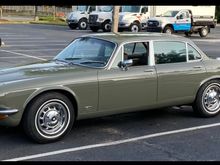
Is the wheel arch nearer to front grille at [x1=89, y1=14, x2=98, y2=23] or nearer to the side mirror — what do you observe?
the side mirror

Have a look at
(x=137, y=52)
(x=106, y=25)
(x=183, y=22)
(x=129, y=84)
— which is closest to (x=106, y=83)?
(x=129, y=84)

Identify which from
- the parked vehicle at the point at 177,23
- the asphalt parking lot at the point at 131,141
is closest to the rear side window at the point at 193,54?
the asphalt parking lot at the point at 131,141

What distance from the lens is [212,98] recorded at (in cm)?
760

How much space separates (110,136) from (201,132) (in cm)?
138

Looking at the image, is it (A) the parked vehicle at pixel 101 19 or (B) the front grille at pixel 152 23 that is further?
(A) the parked vehicle at pixel 101 19

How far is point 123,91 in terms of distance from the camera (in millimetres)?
6504

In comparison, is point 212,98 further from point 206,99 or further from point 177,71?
point 177,71

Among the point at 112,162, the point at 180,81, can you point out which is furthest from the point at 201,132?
the point at 112,162

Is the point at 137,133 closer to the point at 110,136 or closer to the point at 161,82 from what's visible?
the point at 110,136

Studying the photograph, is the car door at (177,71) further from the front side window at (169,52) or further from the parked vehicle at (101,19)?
the parked vehicle at (101,19)

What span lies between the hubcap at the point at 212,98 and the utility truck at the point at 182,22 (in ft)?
73.3

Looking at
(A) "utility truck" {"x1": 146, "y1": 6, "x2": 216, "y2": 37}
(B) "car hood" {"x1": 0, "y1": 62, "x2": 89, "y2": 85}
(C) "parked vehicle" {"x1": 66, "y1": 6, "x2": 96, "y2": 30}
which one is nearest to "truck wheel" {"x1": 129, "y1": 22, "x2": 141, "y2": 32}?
(A) "utility truck" {"x1": 146, "y1": 6, "x2": 216, "y2": 37}

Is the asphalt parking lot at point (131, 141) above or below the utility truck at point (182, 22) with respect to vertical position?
below

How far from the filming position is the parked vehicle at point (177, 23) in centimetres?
2980
